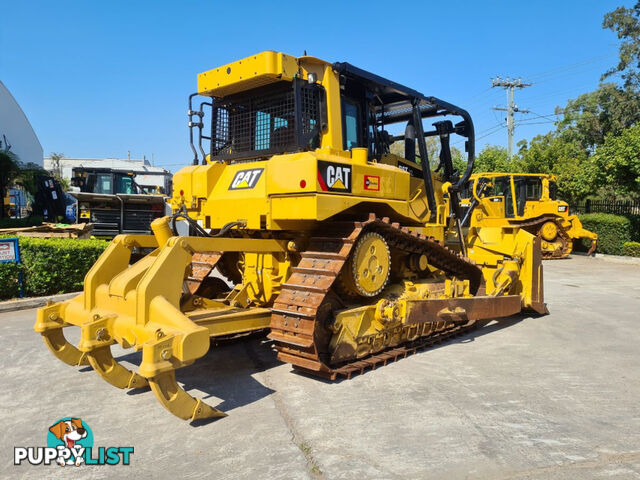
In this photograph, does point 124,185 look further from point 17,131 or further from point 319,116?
point 17,131

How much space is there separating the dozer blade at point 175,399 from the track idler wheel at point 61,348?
1540 millimetres

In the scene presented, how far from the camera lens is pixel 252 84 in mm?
5316

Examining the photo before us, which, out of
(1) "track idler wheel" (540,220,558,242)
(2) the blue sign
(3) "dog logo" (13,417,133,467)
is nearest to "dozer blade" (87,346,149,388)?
(3) "dog logo" (13,417,133,467)

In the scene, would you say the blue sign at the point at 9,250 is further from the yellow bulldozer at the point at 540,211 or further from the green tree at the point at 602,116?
the green tree at the point at 602,116

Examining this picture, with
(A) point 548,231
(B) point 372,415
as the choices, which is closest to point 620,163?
(A) point 548,231

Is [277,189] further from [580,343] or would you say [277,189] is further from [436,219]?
[580,343]

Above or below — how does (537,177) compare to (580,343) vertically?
above

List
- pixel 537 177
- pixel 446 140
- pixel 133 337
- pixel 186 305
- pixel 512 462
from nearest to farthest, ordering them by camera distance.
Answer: pixel 512 462 < pixel 133 337 < pixel 186 305 < pixel 446 140 < pixel 537 177

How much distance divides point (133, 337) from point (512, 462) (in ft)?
9.62

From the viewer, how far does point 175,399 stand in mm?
3613

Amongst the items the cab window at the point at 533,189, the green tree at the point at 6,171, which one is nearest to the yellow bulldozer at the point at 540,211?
the cab window at the point at 533,189

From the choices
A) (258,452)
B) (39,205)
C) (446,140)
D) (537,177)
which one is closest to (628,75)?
(537,177)

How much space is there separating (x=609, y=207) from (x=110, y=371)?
21416 mm

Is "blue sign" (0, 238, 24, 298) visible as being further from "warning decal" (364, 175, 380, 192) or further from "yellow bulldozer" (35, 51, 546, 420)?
"warning decal" (364, 175, 380, 192)
